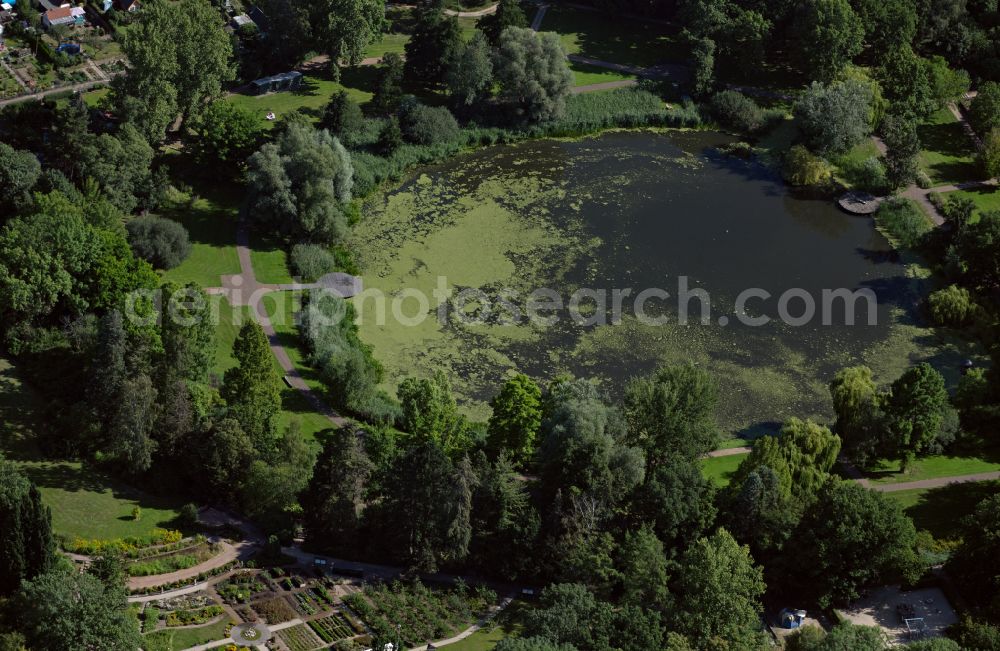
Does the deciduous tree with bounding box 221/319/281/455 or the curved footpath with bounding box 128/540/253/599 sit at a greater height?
the deciduous tree with bounding box 221/319/281/455

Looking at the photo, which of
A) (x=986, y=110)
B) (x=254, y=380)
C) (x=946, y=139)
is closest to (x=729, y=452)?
(x=254, y=380)

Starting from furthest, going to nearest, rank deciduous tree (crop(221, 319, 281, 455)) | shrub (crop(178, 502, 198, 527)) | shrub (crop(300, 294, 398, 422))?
shrub (crop(300, 294, 398, 422))
deciduous tree (crop(221, 319, 281, 455))
shrub (crop(178, 502, 198, 527))

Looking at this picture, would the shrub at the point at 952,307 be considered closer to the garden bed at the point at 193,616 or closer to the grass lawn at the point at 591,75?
the grass lawn at the point at 591,75

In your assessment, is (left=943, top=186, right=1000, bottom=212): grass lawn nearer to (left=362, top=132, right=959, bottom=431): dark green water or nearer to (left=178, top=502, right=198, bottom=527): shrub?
A: (left=362, top=132, right=959, bottom=431): dark green water

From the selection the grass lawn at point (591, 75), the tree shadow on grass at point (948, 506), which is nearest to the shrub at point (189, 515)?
the tree shadow on grass at point (948, 506)

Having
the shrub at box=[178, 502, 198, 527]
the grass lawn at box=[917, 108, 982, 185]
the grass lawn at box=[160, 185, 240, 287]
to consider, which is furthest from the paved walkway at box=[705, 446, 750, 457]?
the grass lawn at box=[917, 108, 982, 185]

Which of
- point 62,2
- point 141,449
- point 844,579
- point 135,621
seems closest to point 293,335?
point 141,449
